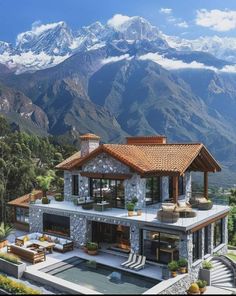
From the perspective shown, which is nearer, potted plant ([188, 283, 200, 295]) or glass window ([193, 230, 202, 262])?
potted plant ([188, 283, 200, 295])

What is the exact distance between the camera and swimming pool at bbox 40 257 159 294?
21.8 metres

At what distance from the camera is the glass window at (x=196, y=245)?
25438 mm

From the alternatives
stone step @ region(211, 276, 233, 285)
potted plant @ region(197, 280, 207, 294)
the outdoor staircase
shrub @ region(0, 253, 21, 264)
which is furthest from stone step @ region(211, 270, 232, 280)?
shrub @ region(0, 253, 21, 264)

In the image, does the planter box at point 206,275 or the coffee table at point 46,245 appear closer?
the planter box at point 206,275

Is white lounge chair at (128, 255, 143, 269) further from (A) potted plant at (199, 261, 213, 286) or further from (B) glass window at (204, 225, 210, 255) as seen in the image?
(B) glass window at (204, 225, 210, 255)

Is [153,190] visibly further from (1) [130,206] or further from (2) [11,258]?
A: (2) [11,258]

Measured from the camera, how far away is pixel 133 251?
85.5 feet

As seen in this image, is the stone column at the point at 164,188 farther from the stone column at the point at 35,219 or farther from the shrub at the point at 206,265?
the stone column at the point at 35,219

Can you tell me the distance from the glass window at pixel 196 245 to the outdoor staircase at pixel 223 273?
1280 millimetres

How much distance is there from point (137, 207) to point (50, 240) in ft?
22.5

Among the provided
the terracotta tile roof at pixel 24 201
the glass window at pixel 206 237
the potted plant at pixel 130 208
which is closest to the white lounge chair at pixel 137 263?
the potted plant at pixel 130 208

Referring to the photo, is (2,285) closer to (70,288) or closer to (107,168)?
(70,288)

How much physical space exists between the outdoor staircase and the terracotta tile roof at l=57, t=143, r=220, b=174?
6.46 metres

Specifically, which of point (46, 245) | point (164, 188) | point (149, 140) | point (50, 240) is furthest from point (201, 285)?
point (149, 140)
